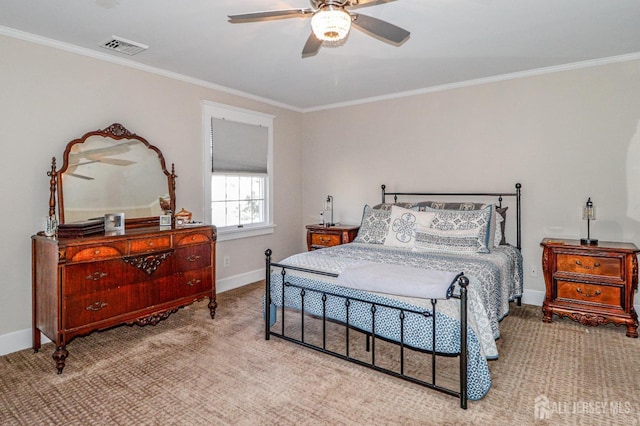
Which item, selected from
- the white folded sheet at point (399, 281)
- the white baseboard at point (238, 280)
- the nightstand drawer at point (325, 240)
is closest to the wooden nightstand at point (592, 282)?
the white folded sheet at point (399, 281)

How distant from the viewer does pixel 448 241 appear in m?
3.51

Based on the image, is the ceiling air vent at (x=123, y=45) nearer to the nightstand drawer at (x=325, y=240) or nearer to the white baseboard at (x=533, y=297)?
the nightstand drawer at (x=325, y=240)

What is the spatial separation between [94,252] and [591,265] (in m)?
4.06

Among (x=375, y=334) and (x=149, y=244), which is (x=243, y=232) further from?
(x=375, y=334)

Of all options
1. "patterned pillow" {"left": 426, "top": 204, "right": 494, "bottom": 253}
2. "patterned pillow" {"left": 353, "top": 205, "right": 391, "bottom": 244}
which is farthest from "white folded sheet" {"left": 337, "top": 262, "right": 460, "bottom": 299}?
"patterned pillow" {"left": 353, "top": 205, "right": 391, "bottom": 244}

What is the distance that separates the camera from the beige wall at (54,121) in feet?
9.50

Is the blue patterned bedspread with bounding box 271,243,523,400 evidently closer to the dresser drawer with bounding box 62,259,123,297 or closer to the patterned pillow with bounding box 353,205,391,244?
the patterned pillow with bounding box 353,205,391,244

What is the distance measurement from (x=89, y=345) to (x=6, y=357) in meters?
0.54

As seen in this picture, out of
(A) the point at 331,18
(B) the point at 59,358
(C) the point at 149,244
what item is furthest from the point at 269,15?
(B) the point at 59,358

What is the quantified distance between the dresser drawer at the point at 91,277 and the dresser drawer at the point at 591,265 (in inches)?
149

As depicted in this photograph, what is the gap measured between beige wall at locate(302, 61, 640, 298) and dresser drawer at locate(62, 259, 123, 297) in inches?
125

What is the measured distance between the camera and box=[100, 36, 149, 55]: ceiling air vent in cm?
304

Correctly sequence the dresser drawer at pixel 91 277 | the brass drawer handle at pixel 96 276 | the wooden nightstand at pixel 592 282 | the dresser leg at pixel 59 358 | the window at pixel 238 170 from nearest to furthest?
the dresser leg at pixel 59 358, the dresser drawer at pixel 91 277, the brass drawer handle at pixel 96 276, the wooden nightstand at pixel 592 282, the window at pixel 238 170

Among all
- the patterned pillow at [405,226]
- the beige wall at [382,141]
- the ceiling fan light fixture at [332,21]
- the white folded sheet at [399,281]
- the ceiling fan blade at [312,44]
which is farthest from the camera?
the patterned pillow at [405,226]
